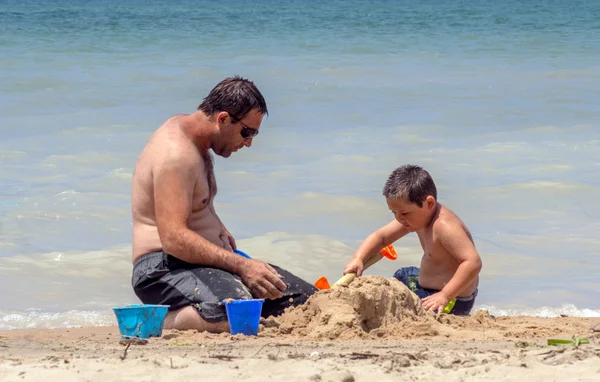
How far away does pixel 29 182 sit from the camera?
8.41 meters

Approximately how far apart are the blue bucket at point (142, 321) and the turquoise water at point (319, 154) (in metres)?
1.37

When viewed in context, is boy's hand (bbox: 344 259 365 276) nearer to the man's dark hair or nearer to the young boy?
the young boy

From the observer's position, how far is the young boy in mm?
4887

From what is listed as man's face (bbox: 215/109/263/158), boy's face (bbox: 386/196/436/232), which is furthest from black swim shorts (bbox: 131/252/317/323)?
boy's face (bbox: 386/196/436/232)

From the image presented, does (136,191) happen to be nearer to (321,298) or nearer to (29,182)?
(321,298)

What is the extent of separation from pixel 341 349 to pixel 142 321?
0.96 metres

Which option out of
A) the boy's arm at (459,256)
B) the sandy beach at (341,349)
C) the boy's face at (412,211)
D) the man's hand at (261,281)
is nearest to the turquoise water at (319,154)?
the boy's arm at (459,256)

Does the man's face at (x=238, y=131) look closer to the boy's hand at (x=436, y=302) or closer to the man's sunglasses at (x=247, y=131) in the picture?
the man's sunglasses at (x=247, y=131)

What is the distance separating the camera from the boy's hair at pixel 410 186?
493cm

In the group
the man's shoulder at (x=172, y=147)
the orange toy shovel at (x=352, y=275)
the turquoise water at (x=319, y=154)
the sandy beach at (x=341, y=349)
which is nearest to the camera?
the sandy beach at (x=341, y=349)

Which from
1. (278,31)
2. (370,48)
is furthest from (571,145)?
(278,31)

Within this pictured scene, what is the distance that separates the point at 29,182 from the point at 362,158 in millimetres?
3366

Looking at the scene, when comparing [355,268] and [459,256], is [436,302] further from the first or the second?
[355,268]

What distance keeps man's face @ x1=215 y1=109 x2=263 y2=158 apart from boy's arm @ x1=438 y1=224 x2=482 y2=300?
1.23 meters
